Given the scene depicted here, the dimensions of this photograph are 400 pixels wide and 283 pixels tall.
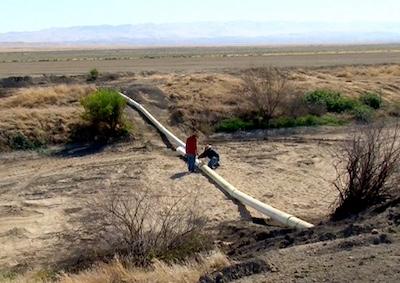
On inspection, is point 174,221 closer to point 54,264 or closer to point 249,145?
point 54,264

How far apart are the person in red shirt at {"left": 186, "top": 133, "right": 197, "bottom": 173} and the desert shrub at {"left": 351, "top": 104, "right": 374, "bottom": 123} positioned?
1426cm

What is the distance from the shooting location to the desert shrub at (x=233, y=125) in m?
34.5

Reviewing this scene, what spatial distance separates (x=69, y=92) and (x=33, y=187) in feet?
44.6

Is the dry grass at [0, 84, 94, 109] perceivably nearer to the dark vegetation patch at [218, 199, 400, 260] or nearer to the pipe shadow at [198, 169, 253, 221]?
the pipe shadow at [198, 169, 253, 221]

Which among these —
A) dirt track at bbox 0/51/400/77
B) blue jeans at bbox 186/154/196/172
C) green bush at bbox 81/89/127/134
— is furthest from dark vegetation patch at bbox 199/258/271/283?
dirt track at bbox 0/51/400/77

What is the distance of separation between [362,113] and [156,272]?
2771 centimetres

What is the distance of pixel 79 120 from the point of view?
1289 inches

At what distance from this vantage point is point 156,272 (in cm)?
1192

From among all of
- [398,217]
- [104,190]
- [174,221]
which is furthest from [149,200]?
[398,217]

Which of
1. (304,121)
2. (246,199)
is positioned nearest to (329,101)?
(304,121)

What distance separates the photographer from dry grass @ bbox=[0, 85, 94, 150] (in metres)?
31.4

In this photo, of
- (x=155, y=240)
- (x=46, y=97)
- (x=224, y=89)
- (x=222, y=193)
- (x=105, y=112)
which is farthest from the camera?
(x=224, y=89)

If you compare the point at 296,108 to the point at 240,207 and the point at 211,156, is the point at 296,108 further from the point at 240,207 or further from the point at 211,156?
the point at 240,207

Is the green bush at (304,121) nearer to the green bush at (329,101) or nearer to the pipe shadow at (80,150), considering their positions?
the green bush at (329,101)
